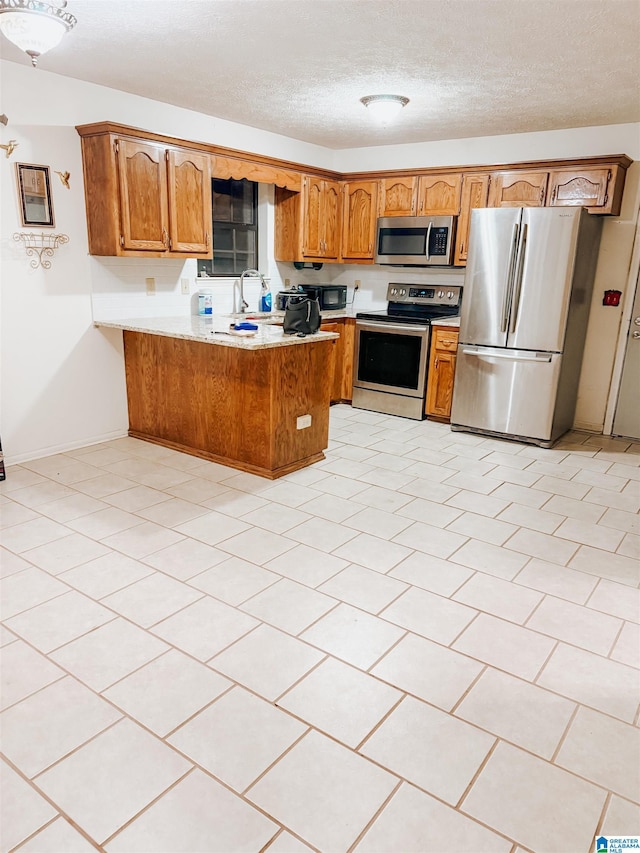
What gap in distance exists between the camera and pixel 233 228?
5355 mm

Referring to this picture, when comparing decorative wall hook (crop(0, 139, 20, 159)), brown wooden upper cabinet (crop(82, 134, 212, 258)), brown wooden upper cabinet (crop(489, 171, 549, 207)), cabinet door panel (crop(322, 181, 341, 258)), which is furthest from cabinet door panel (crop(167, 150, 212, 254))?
brown wooden upper cabinet (crop(489, 171, 549, 207))

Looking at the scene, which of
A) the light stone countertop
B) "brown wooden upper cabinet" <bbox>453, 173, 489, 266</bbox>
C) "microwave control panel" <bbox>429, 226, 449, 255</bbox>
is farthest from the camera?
"microwave control panel" <bbox>429, 226, 449, 255</bbox>

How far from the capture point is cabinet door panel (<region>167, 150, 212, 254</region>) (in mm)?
4137

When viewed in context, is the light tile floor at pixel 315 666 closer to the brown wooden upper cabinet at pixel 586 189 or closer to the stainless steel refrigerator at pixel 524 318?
the stainless steel refrigerator at pixel 524 318

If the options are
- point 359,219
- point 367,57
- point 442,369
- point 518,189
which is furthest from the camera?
point 359,219

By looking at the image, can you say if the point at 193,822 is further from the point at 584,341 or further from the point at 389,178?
the point at 389,178

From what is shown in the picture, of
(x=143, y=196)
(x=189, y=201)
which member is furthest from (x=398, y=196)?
(x=143, y=196)

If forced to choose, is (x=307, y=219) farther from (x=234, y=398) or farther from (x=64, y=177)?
(x=234, y=398)

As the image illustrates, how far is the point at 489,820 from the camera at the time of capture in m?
1.54

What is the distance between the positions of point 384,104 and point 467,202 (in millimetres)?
1453

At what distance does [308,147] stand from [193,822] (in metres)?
5.50

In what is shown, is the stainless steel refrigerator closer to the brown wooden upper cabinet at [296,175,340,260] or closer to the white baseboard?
the brown wooden upper cabinet at [296,175,340,260]

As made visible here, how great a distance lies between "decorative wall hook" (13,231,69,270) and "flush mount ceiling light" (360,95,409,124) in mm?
2208

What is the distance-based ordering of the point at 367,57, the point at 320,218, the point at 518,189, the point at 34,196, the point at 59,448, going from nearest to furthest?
the point at 367,57, the point at 34,196, the point at 59,448, the point at 518,189, the point at 320,218
